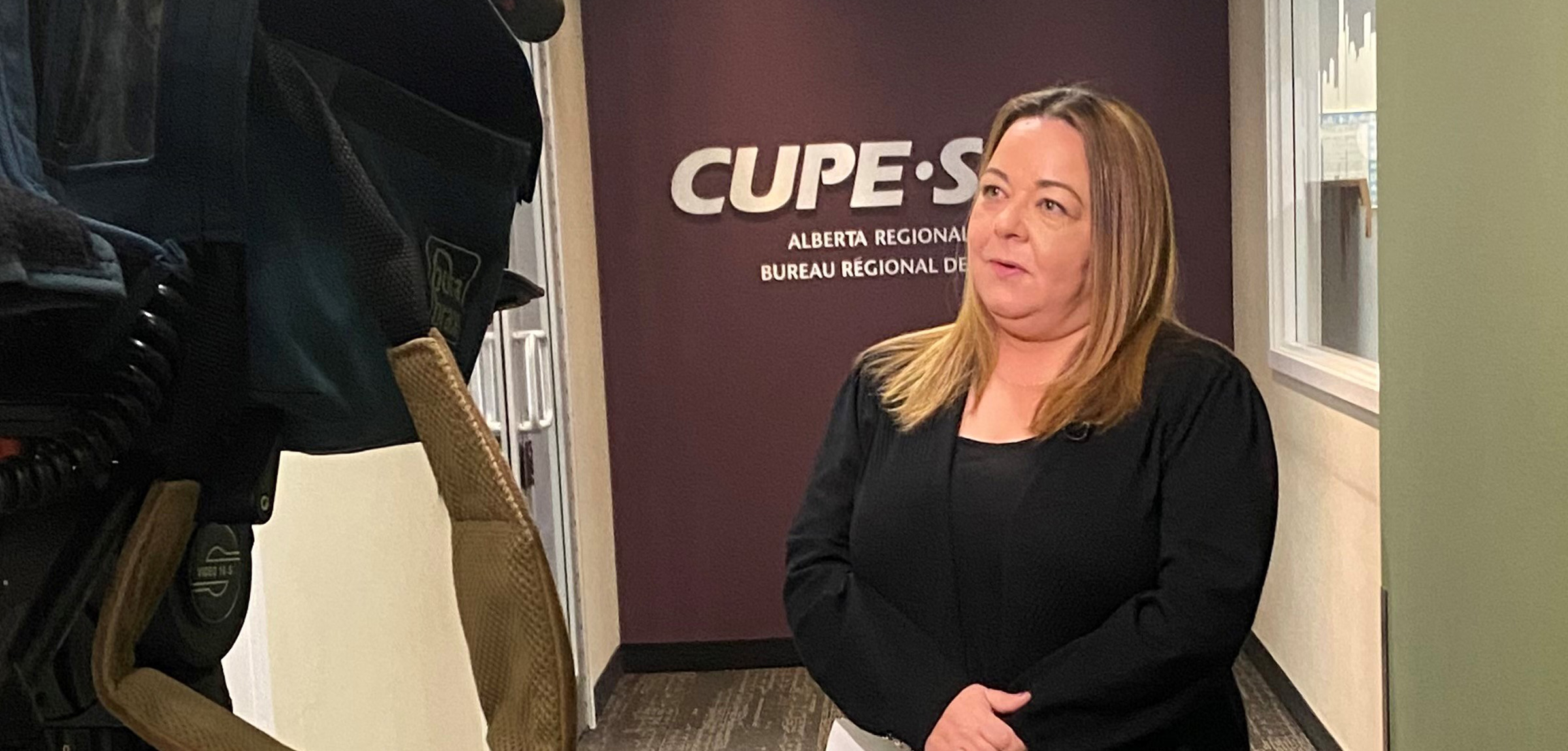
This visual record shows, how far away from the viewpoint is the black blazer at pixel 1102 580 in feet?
4.89

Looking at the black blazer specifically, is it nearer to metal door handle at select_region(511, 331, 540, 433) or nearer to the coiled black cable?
the coiled black cable

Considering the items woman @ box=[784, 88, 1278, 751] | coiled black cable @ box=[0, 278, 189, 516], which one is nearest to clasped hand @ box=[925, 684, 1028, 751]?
woman @ box=[784, 88, 1278, 751]

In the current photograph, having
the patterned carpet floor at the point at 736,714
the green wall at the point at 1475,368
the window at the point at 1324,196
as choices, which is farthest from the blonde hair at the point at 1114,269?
the patterned carpet floor at the point at 736,714

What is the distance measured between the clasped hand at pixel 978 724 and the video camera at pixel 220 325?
946 mm

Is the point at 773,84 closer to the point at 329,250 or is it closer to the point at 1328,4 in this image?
the point at 1328,4

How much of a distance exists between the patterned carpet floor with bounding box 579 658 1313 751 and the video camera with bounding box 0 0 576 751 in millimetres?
3159

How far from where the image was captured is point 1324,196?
3547 mm

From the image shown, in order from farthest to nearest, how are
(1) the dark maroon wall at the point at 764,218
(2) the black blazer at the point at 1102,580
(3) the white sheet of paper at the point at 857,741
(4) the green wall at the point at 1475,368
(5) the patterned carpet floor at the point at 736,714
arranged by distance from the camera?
(1) the dark maroon wall at the point at 764,218 → (5) the patterned carpet floor at the point at 736,714 → (3) the white sheet of paper at the point at 857,741 → (2) the black blazer at the point at 1102,580 → (4) the green wall at the point at 1475,368

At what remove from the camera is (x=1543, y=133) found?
1080mm

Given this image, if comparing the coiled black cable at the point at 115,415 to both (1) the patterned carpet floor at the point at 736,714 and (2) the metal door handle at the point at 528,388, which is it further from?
(1) the patterned carpet floor at the point at 736,714

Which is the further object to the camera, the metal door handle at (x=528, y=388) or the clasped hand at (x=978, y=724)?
the metal door handle at (x=528, y=388)

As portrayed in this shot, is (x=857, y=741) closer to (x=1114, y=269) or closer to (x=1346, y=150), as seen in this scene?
(x=1114, y=269)

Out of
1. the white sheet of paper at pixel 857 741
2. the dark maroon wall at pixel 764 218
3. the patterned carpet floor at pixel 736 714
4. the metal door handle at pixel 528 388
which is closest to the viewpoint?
the white sheet of paper at pixel 857 741

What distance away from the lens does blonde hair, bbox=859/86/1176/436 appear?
1.56 m
